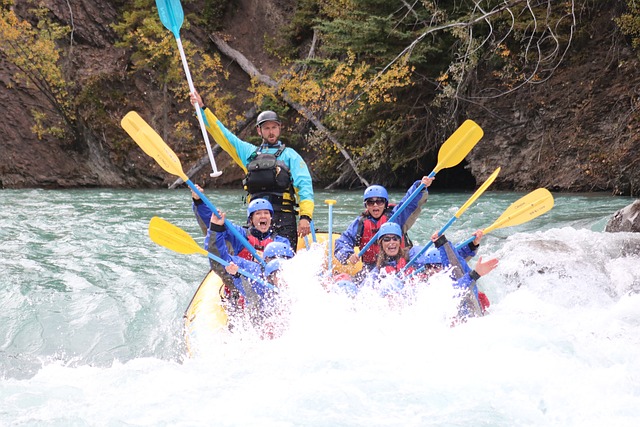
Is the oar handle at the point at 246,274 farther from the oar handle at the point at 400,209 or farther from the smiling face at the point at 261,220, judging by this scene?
the oar handle at the point at 400,209

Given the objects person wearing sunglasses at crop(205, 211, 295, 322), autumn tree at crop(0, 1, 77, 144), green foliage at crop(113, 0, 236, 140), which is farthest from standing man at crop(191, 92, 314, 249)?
autumn tree at crop(0, 1, 77, 144)

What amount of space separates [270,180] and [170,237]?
874 mm

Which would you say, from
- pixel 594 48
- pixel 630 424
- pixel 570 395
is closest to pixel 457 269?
pixel 570 395

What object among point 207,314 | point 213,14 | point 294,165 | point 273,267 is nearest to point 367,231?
point 294,165

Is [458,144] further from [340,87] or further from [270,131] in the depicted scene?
[340,87]

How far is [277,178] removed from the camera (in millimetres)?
5082

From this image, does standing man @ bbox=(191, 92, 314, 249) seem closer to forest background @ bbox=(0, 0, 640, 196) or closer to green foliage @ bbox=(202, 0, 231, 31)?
forest background @ bbox=(0, 0, 640, 196)

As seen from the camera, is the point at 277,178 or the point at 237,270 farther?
the point at 277,178

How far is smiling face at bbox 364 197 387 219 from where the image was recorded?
545 centimetres

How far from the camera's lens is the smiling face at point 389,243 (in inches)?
195

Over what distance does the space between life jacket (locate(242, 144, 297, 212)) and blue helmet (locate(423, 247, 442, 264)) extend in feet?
3.54

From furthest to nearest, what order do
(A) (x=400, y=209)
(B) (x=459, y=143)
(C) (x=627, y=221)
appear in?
(C) (x=627, y=221), (B) (x=459, y=143), (A) (x=400, y=209)

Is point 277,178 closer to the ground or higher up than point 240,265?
higher up

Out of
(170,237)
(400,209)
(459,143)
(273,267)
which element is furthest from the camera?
(459,143)
